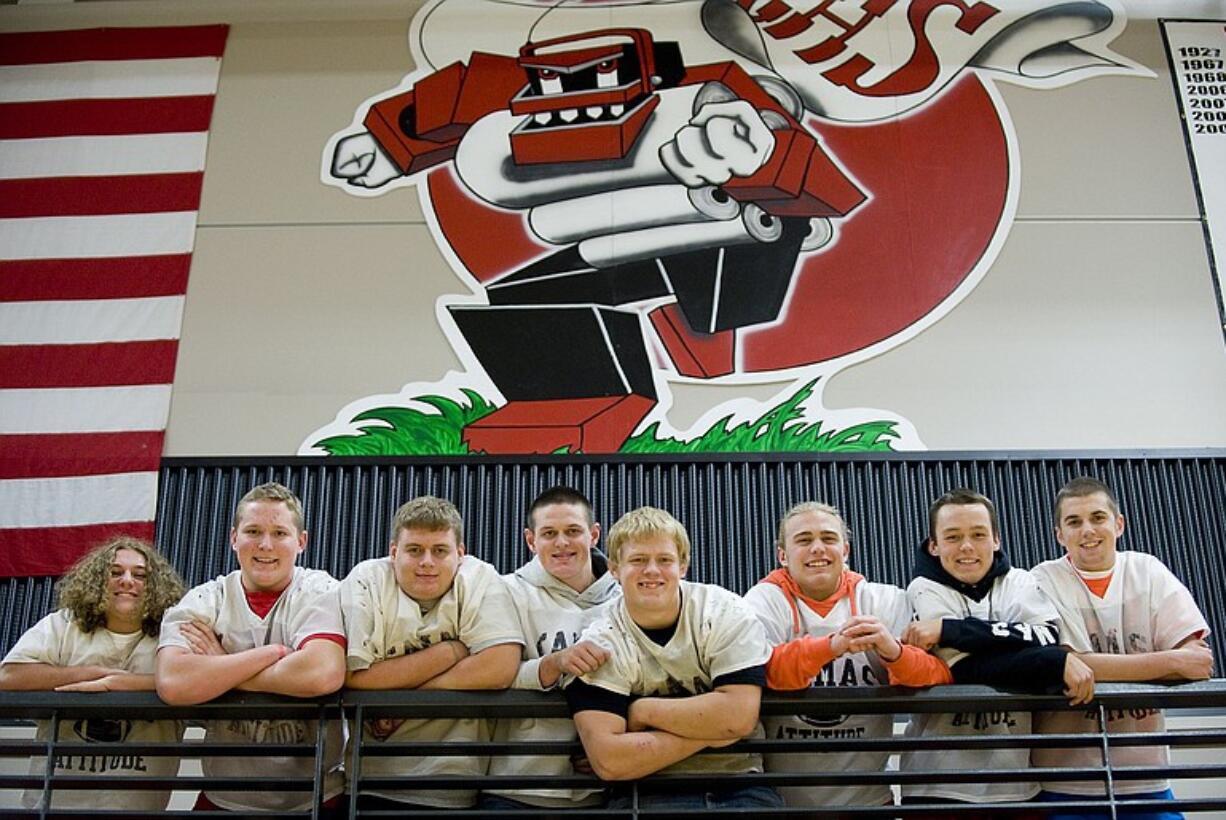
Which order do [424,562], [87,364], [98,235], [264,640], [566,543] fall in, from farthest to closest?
[98,235] → [87,364] → [566,543] → [264,640] → [424,562]

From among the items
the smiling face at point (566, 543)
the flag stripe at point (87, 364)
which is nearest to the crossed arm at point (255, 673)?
the smiling face at point (566, 543)

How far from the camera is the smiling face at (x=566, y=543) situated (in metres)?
3.93

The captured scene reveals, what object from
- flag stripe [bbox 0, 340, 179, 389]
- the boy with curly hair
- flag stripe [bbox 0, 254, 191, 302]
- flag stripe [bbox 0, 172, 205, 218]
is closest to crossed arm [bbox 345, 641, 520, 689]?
the boy with curly hair

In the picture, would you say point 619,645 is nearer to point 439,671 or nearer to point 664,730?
point 664,730

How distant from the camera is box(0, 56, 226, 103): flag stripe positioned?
689 centimetres

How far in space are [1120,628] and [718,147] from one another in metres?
3.51

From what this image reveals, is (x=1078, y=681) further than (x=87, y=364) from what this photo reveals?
No

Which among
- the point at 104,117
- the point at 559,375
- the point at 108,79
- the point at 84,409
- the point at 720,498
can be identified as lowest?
the point at 720,498

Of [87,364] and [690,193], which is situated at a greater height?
[690,193]

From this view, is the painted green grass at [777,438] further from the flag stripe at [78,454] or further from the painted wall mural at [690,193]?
the flag stripe at [78,454]

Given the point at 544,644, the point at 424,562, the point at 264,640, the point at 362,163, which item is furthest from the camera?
the point at 362,163

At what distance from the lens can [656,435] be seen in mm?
5934

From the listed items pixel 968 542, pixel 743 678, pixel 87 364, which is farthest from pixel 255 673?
pixel 87 364

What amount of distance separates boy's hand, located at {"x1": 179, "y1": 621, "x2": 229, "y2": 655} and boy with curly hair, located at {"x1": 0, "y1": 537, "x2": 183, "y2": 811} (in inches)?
9.1
